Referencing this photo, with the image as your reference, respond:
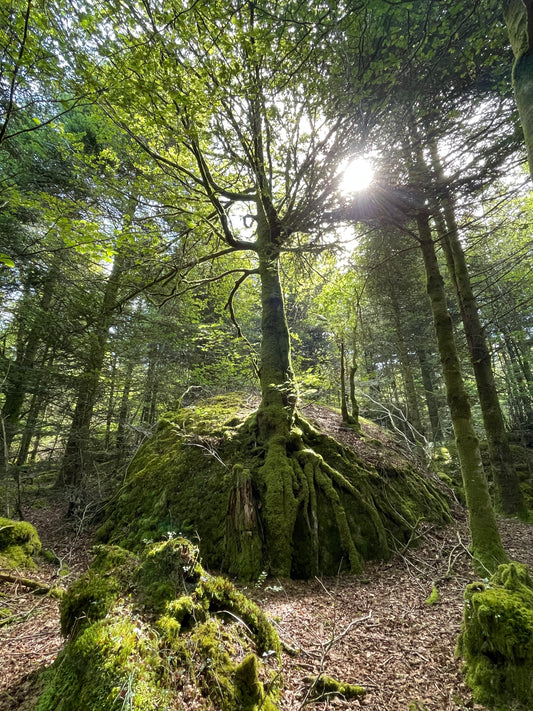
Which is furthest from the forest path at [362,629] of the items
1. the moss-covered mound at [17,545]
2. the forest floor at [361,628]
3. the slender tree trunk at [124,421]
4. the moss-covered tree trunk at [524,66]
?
the moss-covered tree trunk at [524,66]

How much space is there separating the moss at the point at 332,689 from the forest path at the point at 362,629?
4 cm

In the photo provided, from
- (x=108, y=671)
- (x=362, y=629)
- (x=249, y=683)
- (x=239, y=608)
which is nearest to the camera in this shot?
(x=108, y=671)

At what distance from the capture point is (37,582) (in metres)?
3.80

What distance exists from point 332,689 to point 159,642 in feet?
4.90

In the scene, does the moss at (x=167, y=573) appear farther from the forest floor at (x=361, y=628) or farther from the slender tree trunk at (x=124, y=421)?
the slender tree trunk at (x=124, y=421)

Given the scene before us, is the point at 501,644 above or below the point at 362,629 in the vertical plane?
above

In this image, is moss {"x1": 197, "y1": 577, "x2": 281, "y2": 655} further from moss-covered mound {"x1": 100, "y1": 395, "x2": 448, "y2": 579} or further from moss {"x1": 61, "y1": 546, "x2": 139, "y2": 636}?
moss-covered mound {"x1": 100, "y1": 395, "x2": 448, "y2": 579}

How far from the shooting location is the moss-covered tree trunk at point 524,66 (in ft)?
5.19

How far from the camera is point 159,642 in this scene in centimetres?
177

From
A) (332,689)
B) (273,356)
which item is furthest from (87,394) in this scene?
(332,689)

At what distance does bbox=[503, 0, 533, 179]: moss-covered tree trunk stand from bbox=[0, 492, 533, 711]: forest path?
146 inches

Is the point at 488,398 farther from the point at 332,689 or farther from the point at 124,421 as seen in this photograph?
the point at 124,421

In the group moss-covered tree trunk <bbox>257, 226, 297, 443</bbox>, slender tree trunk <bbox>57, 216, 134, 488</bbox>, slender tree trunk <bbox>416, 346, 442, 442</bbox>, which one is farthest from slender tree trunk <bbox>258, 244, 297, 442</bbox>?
slender tree trunk <bbox>416, 346, 442, 442</bbox>

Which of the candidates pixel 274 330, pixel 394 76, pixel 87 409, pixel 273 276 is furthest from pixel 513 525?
pixel 87 409
